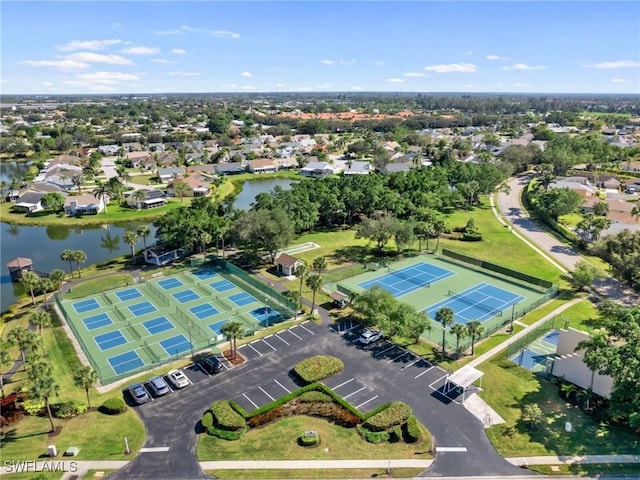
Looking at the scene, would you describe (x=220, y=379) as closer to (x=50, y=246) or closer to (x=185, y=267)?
(x=185, y=267)

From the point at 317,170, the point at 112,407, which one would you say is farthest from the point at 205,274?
the point at 317,170

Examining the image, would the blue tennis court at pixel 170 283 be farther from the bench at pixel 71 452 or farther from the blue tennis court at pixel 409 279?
the bench at pixel 71 452

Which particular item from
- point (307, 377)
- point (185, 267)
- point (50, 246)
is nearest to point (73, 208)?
point (50, 246)

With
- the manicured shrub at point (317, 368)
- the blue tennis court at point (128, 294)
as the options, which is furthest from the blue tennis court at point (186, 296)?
the manicured shrub at point (317, 368)

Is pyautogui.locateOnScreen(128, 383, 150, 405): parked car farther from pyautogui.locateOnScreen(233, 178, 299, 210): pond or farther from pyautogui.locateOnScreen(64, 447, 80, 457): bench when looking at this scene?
pyautogui.locateOnScreen(233, 178, 299, 210): pond

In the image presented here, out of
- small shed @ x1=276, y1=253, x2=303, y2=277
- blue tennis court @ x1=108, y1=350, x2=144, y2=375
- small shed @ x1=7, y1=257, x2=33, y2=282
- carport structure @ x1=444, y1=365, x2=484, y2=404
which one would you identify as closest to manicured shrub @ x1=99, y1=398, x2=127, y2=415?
blue tennis court @ x1=108, y1=350, x2=144, y2=375

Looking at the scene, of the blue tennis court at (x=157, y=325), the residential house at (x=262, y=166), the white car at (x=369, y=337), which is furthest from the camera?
the residential house at (x=262, y=166)
